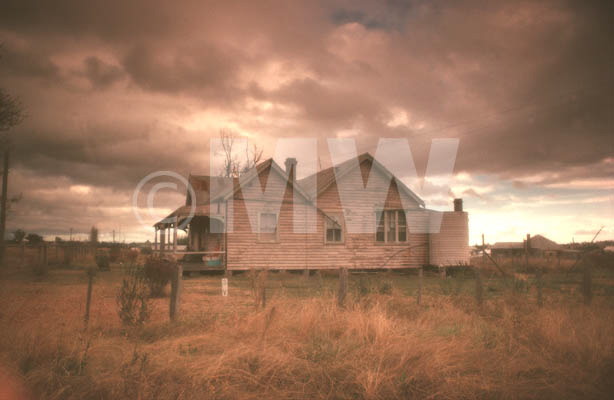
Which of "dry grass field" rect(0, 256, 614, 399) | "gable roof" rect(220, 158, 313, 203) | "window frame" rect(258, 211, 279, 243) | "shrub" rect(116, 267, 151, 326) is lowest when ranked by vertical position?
"dry grass field" rect(0, 256, 614, 399)

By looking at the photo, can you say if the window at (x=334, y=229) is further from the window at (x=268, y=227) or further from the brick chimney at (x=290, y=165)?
the brick chimney at (x=290, y=165)

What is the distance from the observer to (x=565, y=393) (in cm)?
483

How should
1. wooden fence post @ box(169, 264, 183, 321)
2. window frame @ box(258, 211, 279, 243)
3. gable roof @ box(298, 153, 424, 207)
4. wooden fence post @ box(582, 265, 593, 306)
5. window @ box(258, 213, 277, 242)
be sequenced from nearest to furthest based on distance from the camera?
wooden fence post @ box(169, 264, 183, 321) < wooden fence post @ box(582, 265, 593, 306) < window frame @ box(258, 211, 279, 243) < window @ box(258, 213, 277, 242) < gable roof @ box(298, 153, 424, 207)

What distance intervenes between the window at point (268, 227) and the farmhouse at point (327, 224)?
0.05 m

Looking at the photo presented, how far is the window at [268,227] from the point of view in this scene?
2134 centimetres

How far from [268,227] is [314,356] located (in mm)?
16165

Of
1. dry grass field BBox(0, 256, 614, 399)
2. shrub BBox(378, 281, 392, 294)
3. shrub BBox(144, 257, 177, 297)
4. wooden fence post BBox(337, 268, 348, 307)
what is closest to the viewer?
dry grass field BBox(0, 256, 614, 399)

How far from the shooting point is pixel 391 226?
23.3 meters

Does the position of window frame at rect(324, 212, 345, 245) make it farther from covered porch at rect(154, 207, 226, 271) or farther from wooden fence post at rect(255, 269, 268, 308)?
wooden fence post at rect(255, 269, 268, 308)

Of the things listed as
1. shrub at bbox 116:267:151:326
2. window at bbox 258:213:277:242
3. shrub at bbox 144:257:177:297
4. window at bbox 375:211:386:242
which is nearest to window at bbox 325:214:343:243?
window at bbox 375:211:386:242

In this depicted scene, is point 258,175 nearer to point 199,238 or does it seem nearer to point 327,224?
point 327,224

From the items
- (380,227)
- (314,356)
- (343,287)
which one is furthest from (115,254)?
(314,356)

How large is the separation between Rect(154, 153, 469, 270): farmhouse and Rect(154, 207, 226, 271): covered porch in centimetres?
6

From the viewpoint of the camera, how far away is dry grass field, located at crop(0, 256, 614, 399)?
4656 millimetres
